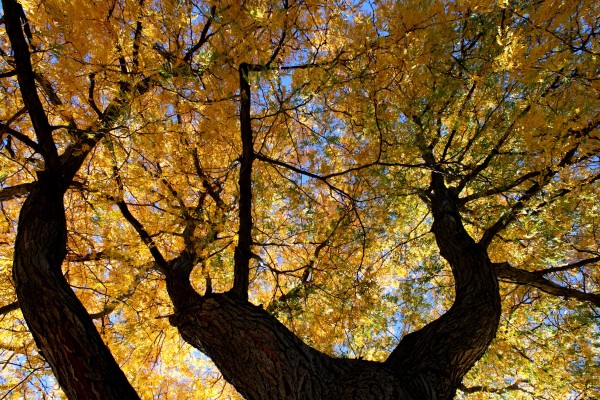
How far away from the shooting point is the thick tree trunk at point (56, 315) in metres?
1.90

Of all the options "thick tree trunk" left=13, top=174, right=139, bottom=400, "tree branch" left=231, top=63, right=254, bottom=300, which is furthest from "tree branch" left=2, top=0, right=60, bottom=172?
"tree branch" left=231, top=63, right=254, bottom=300

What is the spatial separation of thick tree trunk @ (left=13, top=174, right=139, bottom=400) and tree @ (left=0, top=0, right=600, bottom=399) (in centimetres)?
1

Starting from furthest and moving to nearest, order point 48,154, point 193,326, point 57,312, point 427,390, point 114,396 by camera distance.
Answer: point 193,326 → point 48,154 → point 427,390 → point 57,312 → point 114,396

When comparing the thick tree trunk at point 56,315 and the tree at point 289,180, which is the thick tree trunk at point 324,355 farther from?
the thick tree trunk at point 56,315

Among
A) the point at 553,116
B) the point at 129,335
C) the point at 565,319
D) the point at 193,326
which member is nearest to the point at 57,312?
the point at 193,326

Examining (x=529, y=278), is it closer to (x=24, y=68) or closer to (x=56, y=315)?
(x=56, y=315)

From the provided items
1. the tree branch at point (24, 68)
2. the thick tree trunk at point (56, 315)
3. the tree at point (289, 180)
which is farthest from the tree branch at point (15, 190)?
the tree branch at point (24, 68)

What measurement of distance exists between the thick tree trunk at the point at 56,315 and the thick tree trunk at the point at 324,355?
66 cm

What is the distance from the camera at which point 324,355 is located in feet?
8.10

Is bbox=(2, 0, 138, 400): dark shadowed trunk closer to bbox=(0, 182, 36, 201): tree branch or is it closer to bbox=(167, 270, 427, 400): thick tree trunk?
bbox=(0, 182, 36, 201): tree branch

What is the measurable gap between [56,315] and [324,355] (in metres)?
1.64

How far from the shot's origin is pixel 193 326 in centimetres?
270

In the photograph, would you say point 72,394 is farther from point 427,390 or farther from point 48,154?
point 427,390

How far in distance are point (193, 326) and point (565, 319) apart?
4636 mm
